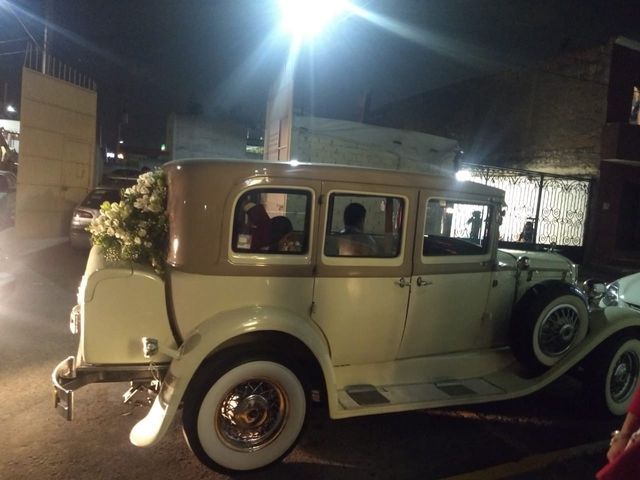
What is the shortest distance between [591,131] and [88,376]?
624 inches

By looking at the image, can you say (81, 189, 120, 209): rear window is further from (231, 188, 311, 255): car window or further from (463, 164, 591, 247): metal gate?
(463, 164, 591, 247): metal gate

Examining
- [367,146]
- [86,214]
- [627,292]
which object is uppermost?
[367,146]

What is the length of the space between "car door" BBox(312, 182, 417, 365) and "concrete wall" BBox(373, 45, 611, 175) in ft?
45.2

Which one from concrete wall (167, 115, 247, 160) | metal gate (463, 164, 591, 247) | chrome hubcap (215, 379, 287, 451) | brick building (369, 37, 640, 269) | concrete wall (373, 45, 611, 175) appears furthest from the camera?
concrete wall (167, 115, 247, 160)

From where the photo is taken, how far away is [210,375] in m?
3.24

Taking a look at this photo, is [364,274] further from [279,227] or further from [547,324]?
[547,324]

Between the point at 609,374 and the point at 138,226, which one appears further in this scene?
the point at 609,374

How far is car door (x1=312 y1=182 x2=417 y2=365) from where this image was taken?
12.1ft

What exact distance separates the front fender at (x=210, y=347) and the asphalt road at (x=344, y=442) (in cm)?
40

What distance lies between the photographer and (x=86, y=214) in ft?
34.8

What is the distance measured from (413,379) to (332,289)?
105 centimetres

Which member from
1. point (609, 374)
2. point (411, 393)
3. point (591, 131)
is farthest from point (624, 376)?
point (591, 131)

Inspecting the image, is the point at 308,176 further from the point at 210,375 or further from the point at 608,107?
the point at 608,107

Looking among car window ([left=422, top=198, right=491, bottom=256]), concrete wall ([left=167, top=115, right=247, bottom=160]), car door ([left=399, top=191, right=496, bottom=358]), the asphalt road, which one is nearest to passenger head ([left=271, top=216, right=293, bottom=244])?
car door ([left=399, top=191, right=496, bottom=358])
